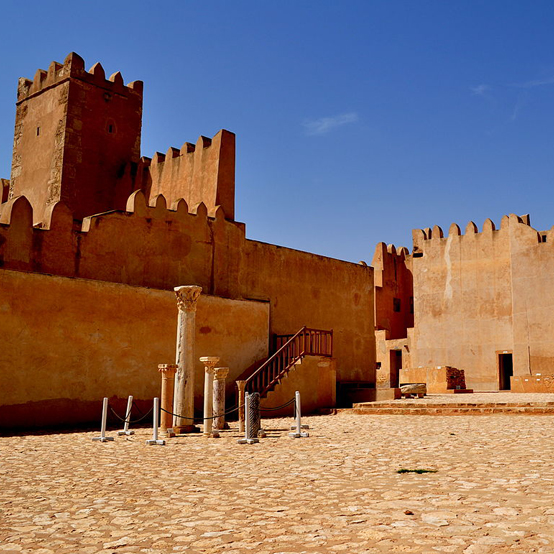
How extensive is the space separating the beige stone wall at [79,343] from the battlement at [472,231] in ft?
62.1

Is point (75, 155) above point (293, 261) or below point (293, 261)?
above

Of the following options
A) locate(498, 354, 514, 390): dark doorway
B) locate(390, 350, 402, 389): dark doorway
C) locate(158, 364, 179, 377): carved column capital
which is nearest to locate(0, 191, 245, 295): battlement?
locate(158, 364, 179, 377): carved column capital

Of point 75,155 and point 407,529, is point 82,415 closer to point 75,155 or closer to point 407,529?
point 75,155

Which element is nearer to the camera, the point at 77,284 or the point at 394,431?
the point at 394,431

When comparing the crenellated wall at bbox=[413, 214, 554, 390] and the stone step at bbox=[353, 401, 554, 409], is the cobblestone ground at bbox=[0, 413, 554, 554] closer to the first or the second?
the stone step at bbox=[353, 401, 554, 409]

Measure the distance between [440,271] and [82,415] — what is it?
22.8m

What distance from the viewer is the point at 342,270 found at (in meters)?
22.0

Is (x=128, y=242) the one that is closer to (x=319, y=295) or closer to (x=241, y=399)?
(x=241, y=399)

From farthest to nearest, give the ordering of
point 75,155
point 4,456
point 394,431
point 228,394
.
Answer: point 75,155, point 228,394, point 394,431, point 4,456

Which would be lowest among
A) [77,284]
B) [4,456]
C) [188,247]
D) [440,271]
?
[4,456]

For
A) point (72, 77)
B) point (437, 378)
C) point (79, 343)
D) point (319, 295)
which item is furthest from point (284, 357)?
point (437, 378)

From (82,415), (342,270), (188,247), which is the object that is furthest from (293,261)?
(82,415)

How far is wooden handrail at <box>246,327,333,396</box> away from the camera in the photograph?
55.2 ft

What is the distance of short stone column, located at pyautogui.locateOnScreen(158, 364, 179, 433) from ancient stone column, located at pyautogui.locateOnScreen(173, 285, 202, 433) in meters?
0.12
